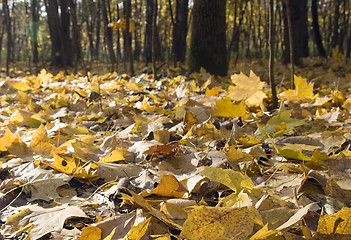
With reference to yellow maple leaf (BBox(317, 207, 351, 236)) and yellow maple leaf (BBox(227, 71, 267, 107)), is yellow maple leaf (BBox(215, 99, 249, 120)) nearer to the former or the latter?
yellow maple leaf (BBox(227, 71, 267, 107))

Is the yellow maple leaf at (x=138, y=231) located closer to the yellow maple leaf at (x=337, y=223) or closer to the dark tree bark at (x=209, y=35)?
the yellow maple leaf at (x=337, y=223)

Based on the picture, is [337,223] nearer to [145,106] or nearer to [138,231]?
[138,231]

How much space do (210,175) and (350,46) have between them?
7667 millimetres

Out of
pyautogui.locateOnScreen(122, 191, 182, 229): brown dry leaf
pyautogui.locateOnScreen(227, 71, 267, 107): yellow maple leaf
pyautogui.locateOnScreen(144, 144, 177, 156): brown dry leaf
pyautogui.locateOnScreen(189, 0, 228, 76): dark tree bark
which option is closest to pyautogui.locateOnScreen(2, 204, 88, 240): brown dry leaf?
pyautogui.locateOnScreen(122, 191, 182, 229): brown dry leaf

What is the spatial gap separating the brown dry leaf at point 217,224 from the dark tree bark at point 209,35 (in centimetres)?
401

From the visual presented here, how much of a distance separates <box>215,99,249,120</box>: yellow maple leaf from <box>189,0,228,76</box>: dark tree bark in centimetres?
297

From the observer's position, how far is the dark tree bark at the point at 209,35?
4492 millimetres

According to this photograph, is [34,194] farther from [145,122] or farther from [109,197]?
[145,122]

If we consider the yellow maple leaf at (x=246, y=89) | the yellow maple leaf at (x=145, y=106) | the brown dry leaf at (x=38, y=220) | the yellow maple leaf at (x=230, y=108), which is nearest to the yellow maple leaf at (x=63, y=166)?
the brown dry leaf at (x=38, y=220)

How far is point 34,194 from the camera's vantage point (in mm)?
1062

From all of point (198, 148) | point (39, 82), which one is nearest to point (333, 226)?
point (198, 148)

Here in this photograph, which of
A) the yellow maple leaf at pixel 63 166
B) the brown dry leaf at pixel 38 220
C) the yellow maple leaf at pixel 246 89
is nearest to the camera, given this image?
the brown dry leaf at pixel 38 220

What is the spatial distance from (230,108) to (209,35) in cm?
309

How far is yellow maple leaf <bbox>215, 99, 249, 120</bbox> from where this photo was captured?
5.38ft
